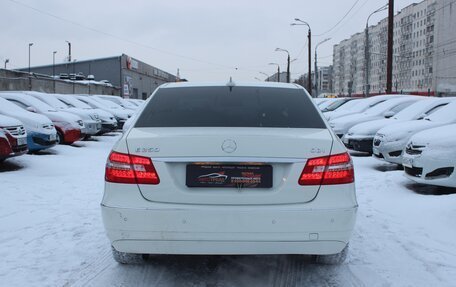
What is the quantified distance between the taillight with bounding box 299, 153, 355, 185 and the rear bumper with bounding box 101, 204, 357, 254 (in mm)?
192

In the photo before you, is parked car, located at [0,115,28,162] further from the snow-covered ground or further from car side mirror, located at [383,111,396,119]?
car side mirror, located at [383,111,396,119]

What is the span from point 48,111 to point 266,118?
1046 centimetres

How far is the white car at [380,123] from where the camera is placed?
991 cm

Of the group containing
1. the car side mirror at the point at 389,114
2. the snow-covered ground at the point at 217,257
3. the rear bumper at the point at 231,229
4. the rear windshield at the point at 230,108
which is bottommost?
the snow-covered ground at the point at 217,257

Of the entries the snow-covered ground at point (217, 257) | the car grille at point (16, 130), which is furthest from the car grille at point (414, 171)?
the car grille at point (16, 130)

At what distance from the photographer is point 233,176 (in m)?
2.91

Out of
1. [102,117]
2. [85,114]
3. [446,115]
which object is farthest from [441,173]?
[102,117]

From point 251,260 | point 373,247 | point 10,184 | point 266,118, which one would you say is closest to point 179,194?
point 266,118

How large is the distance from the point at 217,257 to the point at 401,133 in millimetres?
5614

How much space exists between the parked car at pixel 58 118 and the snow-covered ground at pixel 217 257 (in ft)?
17.7

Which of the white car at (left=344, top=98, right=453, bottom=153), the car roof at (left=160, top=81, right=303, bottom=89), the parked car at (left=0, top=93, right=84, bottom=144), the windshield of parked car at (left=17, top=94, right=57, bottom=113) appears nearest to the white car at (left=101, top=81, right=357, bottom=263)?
the car roof at (left=160, top=81, right=303, bottom=89)

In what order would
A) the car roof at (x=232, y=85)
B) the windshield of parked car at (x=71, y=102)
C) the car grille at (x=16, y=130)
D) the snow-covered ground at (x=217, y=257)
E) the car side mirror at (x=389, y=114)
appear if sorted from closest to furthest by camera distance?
the snow-covered ground at (x=217, y=257) → the car roof at (x=232, y=85) → the car grille at (x=16, y=130) → the car side mirror at (x=389, y=114) → the windshield of parked car at (x=71, y=102)

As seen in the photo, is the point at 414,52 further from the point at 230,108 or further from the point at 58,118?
the point at 230,108

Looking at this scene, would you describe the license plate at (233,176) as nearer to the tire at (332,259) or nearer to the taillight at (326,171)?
the taillight at (326,171)
